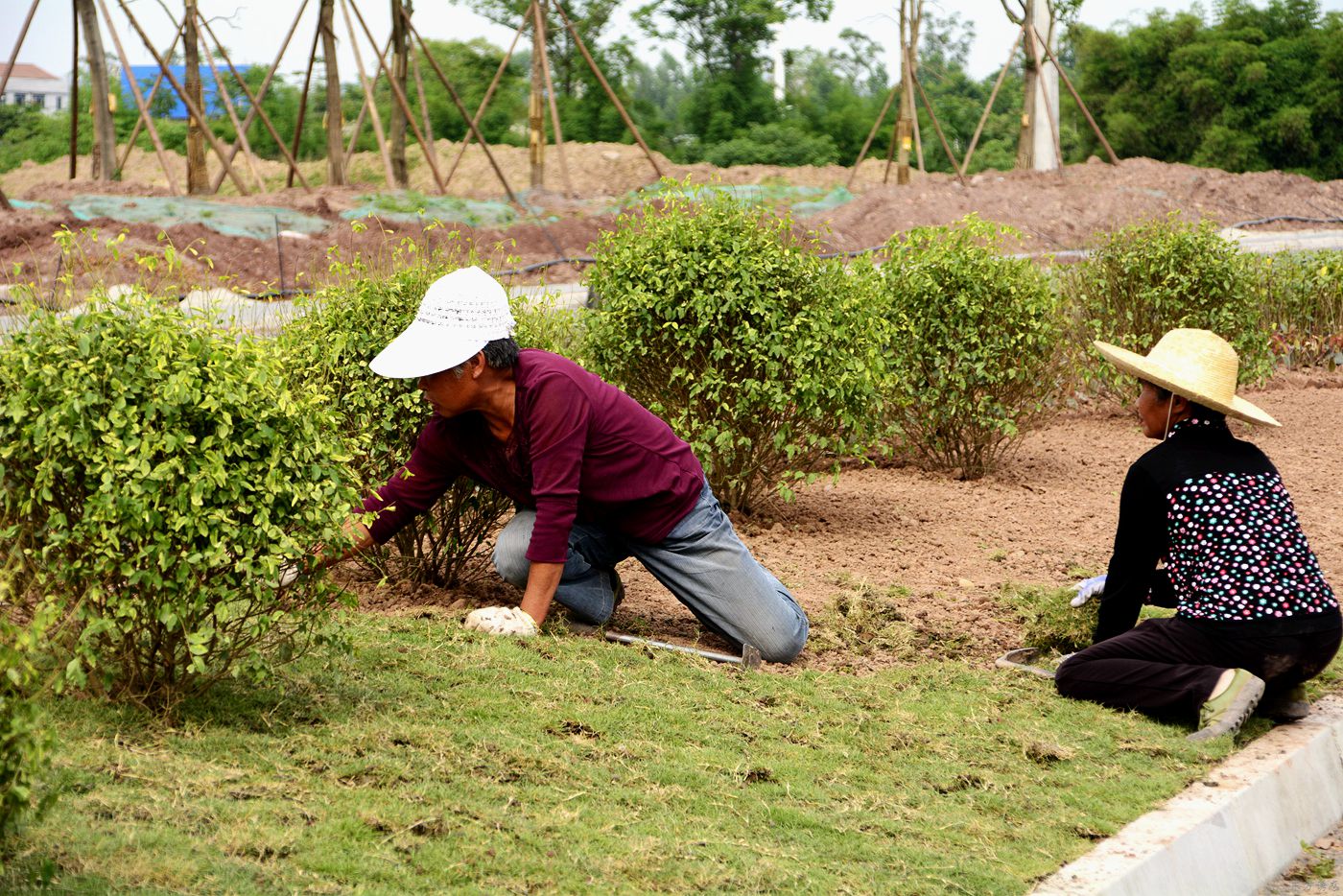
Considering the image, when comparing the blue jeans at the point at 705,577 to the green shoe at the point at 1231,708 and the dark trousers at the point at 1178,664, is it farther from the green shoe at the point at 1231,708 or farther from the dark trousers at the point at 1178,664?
the green shoe at the point at 1231,708

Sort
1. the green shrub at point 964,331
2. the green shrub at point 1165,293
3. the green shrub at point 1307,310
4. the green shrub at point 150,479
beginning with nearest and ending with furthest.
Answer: the green shrub at point 150,479
the green shrub at point 964,331
the green shrub at point 1165,293
the green shrub at point 1307,310

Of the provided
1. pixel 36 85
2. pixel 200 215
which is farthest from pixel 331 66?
pixel 36 85

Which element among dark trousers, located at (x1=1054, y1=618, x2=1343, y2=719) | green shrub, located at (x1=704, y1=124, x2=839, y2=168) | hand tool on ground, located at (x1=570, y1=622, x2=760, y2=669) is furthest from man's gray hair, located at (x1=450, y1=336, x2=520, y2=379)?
green shrub, located at (x1=704, y1=124, x2=839, y2=168)

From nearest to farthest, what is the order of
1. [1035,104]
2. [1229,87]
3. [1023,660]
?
[1023,660], [1035,104], [1229,87]

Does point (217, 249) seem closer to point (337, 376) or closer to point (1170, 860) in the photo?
point (337, 376)

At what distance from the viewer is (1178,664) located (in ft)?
13.9

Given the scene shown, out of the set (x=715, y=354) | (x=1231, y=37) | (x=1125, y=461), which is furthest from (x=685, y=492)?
(x=1231, y=37)

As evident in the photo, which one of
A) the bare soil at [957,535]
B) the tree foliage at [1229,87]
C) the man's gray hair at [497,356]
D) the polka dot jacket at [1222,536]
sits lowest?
the bare soil at [957,535]

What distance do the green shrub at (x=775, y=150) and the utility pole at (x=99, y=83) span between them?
1696 centimetres

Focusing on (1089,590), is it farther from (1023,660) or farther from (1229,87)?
(1229,87)

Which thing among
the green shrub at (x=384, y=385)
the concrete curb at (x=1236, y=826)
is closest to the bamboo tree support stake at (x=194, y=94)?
the green shrub at (x=384, y=385)

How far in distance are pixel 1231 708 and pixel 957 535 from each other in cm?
274

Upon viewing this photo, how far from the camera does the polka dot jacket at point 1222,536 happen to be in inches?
163

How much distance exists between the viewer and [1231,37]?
33.2 m
